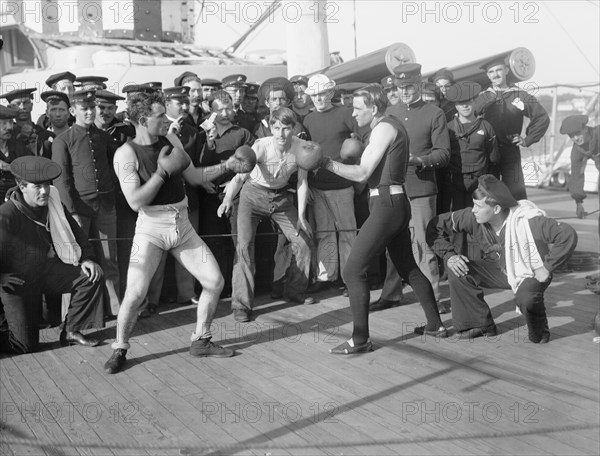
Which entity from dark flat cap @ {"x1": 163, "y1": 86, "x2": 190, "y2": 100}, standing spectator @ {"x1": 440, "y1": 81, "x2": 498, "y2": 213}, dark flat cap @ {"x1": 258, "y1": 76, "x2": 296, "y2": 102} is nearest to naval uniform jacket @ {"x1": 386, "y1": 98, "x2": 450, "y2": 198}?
standing spectator @ {"x1": 440, "y1": 81, "x2": 498, "y2": 213}

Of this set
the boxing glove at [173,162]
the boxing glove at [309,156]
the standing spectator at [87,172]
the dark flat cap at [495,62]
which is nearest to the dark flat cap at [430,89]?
the dark flat cap at [495,62]

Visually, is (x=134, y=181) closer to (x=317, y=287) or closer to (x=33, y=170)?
(x=33, y=170)

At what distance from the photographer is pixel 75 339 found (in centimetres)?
600

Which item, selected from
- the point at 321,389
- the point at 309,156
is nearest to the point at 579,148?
the point at 309,156

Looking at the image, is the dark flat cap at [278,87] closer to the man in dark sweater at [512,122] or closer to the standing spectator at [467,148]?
the standing spectator at [467,148]

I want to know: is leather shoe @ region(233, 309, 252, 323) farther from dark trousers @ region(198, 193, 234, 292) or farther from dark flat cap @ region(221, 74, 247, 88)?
dark flat cap @ region(221, 74, 247, 88)

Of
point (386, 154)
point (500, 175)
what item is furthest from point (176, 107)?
point (500, 175)

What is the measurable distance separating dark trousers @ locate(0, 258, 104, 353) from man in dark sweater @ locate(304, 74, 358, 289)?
222 cm

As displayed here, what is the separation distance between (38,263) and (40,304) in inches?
13.3

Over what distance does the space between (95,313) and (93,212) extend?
0.93 metres

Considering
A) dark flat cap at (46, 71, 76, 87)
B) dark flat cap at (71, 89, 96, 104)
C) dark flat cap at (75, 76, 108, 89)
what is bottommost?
dark flat cap at (71, 89, 96, 104)

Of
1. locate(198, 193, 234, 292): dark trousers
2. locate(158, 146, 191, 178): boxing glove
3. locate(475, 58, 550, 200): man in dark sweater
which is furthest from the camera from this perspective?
locate(475, 58, 550, 200): man in dark sweater

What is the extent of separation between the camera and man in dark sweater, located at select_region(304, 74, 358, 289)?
7195 mm

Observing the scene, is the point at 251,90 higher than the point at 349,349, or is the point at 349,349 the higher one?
the point at 251,90
